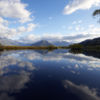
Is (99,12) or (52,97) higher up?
(99,12)

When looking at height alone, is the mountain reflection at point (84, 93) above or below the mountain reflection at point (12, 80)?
below

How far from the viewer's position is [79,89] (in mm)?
7363

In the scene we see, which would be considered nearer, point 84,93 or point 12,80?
point 84,93

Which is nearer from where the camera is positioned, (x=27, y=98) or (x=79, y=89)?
(x=27, y=98)

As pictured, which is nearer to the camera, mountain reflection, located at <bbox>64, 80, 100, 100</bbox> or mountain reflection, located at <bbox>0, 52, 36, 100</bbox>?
mountain reflection, located at <bbox>64, 80, 100, 100</bbox>

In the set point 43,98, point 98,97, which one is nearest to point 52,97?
point 43,98

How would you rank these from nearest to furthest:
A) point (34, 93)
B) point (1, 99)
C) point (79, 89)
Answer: point (1, 99) < point (34, 93) < point (79, 89)

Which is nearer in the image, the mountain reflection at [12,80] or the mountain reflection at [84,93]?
the mountain reflection at [84,93]

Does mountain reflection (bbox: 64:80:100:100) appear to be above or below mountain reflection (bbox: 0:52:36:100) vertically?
below

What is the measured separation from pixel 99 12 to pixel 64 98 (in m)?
21.5

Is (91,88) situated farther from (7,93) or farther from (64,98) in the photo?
(7,93)

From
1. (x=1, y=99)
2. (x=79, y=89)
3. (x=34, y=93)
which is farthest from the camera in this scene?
(x=79, y=89)

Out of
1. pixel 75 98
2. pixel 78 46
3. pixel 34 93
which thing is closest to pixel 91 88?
pixel 75 98

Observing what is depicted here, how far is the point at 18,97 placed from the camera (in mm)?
5941
